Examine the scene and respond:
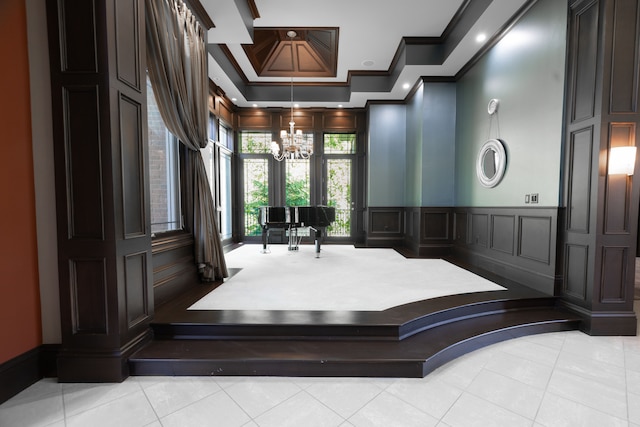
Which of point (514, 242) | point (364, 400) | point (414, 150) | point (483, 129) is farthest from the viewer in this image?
point (414, 150)

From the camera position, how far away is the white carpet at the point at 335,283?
2.73 m

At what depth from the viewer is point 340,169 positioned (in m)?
7.26

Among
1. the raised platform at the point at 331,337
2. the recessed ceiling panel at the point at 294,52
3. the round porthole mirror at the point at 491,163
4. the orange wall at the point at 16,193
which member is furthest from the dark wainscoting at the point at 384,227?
the orange wall at the point at 16,193

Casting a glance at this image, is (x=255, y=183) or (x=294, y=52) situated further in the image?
(x=255, y=183)

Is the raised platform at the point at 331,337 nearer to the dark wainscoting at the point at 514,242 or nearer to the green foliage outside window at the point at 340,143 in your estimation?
the dark wainscoting at the point at 514,242

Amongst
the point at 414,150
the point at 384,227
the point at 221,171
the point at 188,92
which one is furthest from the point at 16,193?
the point at 384,227

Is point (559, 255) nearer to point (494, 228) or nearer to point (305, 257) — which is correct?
point (494, 228)

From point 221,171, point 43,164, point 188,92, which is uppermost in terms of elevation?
point 188,92

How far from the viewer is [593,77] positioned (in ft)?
8.68

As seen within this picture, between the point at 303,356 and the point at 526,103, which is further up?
the point at 526,103

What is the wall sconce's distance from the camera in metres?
2.49

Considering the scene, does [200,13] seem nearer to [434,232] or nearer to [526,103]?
[526,103]

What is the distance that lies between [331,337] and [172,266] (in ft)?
6.05

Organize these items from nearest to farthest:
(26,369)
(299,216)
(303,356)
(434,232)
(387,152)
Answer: (26,369)
(303,356)
(299,216)
(434,232)
(387,152)
